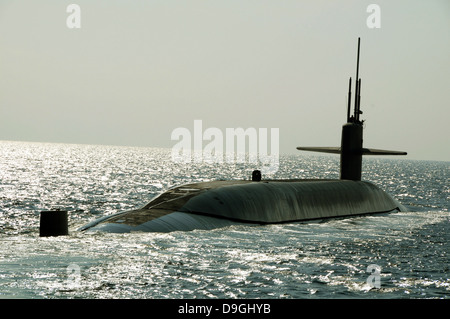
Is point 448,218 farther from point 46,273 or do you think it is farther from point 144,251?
point 46,273

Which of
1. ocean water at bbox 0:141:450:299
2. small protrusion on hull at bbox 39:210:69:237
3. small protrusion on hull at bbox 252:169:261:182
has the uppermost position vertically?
small protrusion on hull at bbox 252:169:261:182

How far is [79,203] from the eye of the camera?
121 ft

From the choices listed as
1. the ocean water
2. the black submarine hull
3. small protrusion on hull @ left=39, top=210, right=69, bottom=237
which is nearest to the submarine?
the black submarine hull

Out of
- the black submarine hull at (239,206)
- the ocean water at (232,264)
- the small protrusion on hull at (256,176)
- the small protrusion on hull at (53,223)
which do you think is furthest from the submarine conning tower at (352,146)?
the small protrusion on hull at (53,223)

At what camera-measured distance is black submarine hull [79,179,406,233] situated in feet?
62.4

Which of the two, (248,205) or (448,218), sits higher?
(248,205)

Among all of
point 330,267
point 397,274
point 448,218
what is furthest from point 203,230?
point 448,218

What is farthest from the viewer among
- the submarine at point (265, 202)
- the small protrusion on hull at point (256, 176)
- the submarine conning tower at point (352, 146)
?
the submarine conning tower at point (352, 146)

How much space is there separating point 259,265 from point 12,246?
7.03 meters

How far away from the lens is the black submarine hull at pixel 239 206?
749 inches

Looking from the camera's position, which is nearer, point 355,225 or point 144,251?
point 144,251

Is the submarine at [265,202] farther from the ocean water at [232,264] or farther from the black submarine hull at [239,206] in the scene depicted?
the ocean water at [232,264]

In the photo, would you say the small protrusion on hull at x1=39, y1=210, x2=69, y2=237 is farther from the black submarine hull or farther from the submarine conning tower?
the submarine conning tower

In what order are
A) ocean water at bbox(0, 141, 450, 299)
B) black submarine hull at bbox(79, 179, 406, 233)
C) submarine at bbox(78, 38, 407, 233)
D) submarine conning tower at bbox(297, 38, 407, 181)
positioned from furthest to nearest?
submarine conning tower at bbox(297, 38, 407, 181) < submarine at bbox(78, 38, 407, 233) < black submarine hull at bbox(79, 179, 406, 233) < ocean water at bbox(0, 141, 450, 299)
